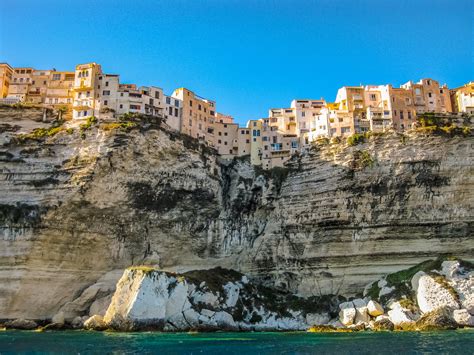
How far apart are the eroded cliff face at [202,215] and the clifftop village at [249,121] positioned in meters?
4.14

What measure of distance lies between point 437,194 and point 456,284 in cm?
1036

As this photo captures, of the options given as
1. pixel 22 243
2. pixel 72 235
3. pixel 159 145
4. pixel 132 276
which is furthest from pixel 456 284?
pixel 22 243

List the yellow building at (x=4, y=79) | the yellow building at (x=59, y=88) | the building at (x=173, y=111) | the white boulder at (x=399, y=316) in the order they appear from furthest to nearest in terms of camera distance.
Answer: the yellow building at (x=4, y=79) → the yellow building at (x=59, y=88) → the building at (x=173, y=111) → the white boulder at (x=399, y=316)

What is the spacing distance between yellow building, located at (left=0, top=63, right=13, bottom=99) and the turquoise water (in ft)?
108

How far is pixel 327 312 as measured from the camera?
169ft

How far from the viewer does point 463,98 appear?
64562 millimetres

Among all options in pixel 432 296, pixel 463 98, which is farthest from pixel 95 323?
pixel 463 98

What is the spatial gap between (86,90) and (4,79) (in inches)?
510

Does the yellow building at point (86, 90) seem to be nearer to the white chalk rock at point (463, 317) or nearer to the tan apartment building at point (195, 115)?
the tan apartment building at point (195, 115)

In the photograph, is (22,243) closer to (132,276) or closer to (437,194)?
(132,276)

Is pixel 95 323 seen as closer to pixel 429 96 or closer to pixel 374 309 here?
pixel 374 309

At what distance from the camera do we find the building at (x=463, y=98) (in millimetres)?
63734

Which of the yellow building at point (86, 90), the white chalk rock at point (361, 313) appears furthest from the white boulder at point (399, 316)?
the yellow building at point (86, 90)

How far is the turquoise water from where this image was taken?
31703 millimetres
